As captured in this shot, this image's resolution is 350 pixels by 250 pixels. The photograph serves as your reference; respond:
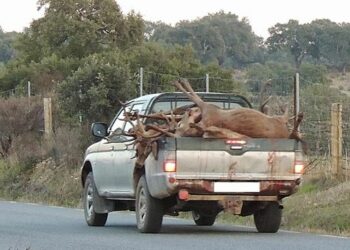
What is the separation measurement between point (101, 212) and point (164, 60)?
1090 inches

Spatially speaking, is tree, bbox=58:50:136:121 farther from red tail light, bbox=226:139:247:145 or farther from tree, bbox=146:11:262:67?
tree, bbox=146:11:262:67

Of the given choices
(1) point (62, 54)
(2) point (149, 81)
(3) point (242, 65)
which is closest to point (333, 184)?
(2) point (149, 81)

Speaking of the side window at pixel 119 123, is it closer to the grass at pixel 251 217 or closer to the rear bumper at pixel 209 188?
the rear bumper at pixel 209 188

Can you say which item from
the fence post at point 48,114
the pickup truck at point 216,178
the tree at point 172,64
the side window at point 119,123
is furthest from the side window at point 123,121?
the tree at point 172,64

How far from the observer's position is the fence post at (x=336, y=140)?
798 inches

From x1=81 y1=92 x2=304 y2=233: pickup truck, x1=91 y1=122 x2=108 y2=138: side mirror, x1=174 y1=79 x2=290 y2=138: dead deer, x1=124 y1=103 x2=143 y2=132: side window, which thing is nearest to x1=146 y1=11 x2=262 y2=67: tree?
x1=91 y1=122 x2=108 y2=138: side mirror

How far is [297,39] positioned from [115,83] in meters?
46.8

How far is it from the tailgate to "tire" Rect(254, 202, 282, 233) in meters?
0.78

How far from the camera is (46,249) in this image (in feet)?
40.0

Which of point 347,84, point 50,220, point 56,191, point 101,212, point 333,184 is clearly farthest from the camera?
point 347,84

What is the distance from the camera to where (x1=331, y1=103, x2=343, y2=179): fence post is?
20.3 meters

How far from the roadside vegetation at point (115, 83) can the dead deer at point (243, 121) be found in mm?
1289

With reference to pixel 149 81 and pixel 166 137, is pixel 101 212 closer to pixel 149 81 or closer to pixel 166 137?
pixel 166 137

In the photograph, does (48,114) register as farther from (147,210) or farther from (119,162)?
(147,210)
